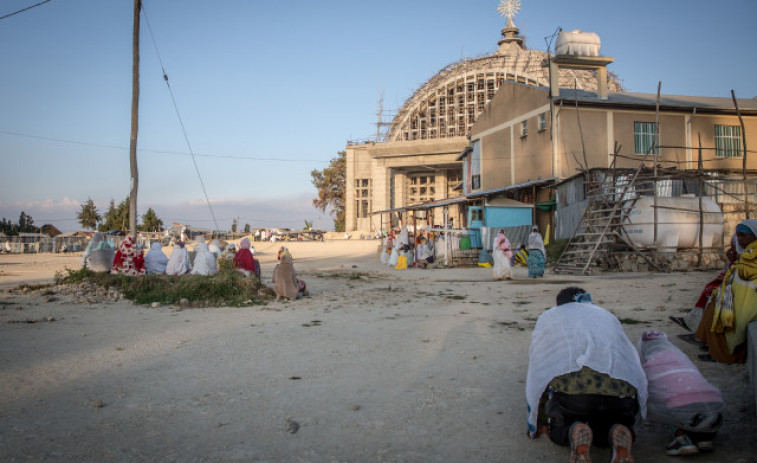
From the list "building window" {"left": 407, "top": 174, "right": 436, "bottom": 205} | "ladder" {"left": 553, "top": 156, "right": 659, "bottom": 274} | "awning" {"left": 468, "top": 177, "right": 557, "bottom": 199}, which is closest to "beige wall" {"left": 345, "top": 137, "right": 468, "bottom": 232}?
"building window" {"left": 407, "top": 174, "right": 436, "bottom": 205}

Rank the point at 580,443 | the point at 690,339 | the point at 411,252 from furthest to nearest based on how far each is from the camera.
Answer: the point at 411,252 < the point at 690,339 < the point at 580,443

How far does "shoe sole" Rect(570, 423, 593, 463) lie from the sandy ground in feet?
1.08

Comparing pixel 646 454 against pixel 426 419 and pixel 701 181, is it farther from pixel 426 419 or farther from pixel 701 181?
pixel 701 181

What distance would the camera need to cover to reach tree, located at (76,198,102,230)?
175ft

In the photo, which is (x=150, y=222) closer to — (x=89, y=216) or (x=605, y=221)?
(x=89, y=216)

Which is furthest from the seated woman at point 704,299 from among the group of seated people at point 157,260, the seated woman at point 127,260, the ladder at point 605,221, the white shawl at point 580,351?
the seated woman at point 127,260

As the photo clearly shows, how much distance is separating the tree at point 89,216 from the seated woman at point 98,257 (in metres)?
46.2

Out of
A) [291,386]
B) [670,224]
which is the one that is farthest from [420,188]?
[291,386]

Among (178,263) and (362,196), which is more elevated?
(362,196)

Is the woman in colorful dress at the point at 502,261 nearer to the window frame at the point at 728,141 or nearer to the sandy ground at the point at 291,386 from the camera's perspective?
the sandy ground at the point at 291,386

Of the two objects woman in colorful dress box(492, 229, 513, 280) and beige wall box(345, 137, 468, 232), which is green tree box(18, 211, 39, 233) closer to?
beige wall box(345, 137, 468, 232)

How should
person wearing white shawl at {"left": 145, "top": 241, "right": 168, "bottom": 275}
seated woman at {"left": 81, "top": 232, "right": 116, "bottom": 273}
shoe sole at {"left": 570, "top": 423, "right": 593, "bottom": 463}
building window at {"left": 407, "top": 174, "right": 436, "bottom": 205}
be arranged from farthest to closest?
building window at {"left": 407, "top": 174, "right": 436, "bottom": 205}
person wearing white shawl at {"left": 145, "top": 241, "right": 168, "bottom": 275}
seated woman at {"left": 81, "top": 232, "right": 116, "bottom": 273}
shoe sole at {"left": 570, "top": 423, "right": 593, "bottom": 463}

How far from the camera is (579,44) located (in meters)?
22.7

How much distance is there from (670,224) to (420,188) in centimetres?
2615
